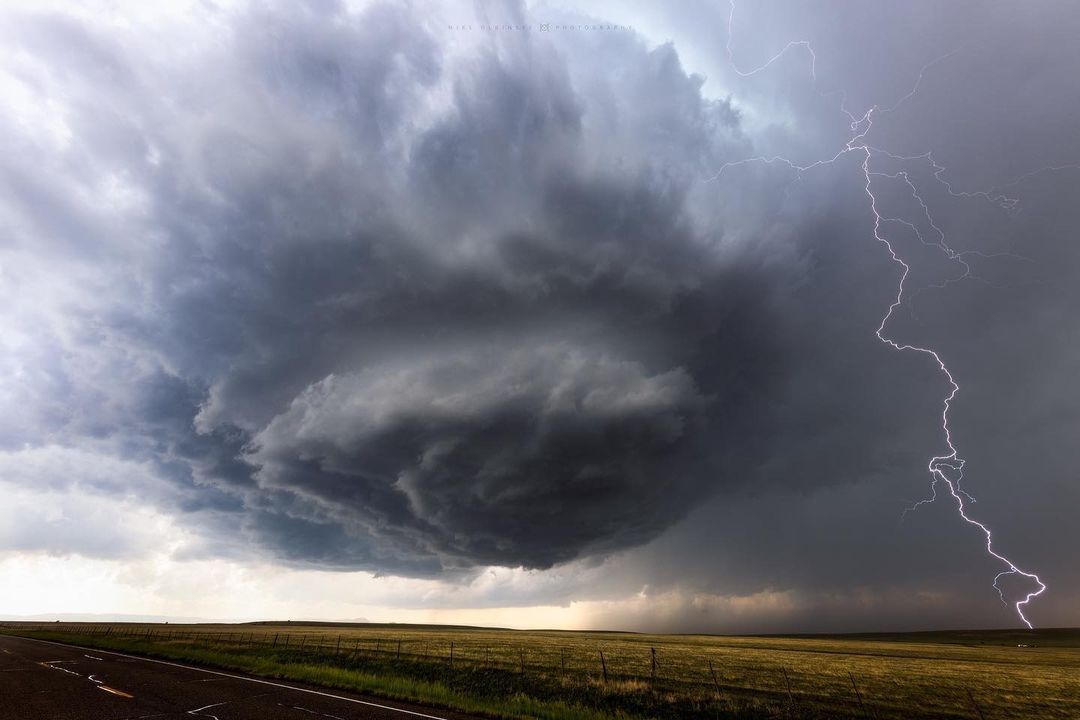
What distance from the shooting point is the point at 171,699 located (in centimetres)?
1770

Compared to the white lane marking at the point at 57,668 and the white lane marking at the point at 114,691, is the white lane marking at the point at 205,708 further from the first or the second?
the white lane marking at the point at 57,668

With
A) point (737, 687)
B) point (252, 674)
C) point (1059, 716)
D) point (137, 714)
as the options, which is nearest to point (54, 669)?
point (252, 674)

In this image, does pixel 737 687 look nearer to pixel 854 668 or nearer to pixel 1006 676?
pixel 854 668

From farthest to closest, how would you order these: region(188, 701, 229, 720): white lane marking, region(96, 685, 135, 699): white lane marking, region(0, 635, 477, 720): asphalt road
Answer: region(96, 685, 135, 699): white lane marking → region(0, 635, 477, 720): asphalt road → region(188, 701, 229, 720): white lane marking

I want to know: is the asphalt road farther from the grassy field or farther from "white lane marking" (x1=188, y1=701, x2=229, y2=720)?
the grassy field

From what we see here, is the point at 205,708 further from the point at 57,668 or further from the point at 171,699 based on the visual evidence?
the point at 57,668

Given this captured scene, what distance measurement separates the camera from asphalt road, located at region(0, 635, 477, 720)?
1509 centimetres

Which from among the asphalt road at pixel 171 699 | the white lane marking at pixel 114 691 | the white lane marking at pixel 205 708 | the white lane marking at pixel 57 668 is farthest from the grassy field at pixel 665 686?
the white lane marking at pixel 114 691

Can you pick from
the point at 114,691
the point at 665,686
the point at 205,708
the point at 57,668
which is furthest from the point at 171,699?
the point at 665,686

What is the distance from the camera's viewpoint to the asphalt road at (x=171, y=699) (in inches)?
594

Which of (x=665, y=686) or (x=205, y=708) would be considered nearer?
(x=205, y=708)

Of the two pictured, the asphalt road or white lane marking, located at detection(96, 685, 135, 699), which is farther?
white lane marking, located at detection(96, 685, 135, 699)

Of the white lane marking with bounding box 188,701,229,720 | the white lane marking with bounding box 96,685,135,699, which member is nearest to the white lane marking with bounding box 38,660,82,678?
the white lane marking with bounding box 96,685,135,699

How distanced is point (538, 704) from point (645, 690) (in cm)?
843
